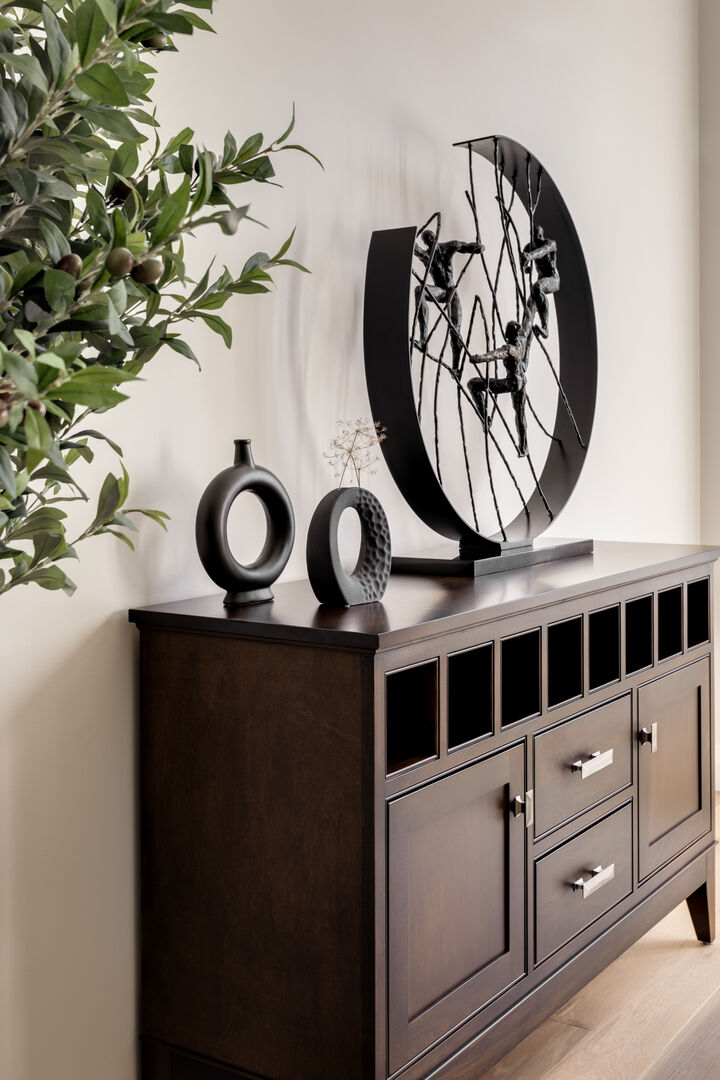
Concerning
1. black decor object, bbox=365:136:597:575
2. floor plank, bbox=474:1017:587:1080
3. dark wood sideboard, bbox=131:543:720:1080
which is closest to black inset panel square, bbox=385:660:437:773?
dark wood sideboard, bbox=131:543:720:1080

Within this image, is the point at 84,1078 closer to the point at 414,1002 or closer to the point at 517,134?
the point at 414,1002

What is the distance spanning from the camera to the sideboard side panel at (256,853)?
4.53 ft

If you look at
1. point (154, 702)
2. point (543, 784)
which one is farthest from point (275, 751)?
point (543, 784)

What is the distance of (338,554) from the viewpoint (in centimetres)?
156

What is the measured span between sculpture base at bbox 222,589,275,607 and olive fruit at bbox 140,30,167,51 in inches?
38.7

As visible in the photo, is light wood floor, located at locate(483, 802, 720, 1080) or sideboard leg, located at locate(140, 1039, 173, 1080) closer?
sideboard leg, located at locate(140, 1039, 173, 1080)

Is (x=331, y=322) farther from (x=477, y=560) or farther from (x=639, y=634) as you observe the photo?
(x=639, y=634)

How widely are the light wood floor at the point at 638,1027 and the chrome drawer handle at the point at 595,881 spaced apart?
0.34 metres

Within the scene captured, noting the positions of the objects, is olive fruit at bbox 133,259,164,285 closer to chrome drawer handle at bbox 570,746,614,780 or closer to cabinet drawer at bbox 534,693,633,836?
cabinet drawer at bbox 534,693,633,836

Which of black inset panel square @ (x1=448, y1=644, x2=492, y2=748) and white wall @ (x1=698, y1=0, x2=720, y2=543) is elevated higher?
white wall @ (x1=698, y1=0, x2=720, y2=543)

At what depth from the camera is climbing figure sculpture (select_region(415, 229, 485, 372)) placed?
2.04 meters

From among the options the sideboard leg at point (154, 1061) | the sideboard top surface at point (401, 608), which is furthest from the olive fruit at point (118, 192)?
the sideboard leg at point (154, 1061)

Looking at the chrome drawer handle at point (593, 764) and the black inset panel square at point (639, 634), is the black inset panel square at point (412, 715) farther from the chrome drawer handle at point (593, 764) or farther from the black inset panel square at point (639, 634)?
the black inset panel square at point (639, 634)

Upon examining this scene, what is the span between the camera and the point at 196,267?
65.9 inches
